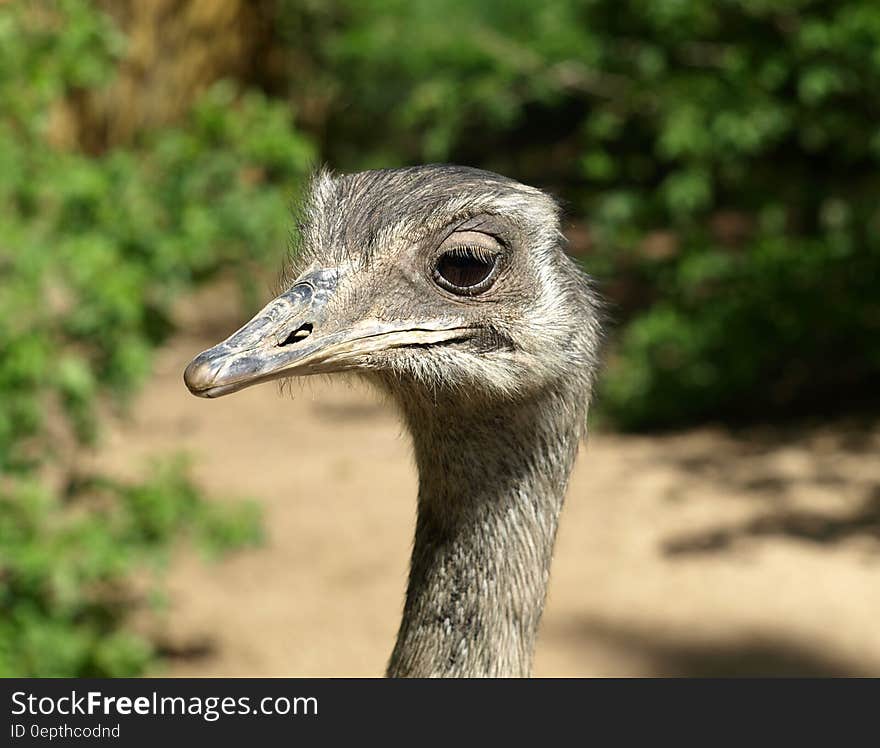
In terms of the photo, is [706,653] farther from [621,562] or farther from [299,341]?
[299,341]

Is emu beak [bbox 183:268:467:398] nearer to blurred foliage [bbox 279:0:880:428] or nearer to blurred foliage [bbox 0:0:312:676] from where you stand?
blurred foliage [bbox 0:0:312:676]

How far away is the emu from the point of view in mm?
2451

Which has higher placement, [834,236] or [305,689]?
[834,236]

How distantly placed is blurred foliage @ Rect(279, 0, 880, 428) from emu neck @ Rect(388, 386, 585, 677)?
4.40m

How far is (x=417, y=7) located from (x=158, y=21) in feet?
7.06

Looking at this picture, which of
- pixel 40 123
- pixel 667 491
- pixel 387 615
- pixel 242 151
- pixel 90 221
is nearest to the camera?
pixel 40 123

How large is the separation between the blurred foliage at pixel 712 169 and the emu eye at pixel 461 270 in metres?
4.43

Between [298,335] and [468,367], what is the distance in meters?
0.34

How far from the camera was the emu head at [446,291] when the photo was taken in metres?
2.43

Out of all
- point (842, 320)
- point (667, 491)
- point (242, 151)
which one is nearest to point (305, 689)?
point (242, 151)

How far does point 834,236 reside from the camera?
7410 millimetres

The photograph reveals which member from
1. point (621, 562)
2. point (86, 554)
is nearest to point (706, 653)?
point (621, 562)

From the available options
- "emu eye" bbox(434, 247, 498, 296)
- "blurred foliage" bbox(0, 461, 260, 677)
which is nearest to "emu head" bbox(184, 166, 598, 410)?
"emu eye" bbox(434, 247, 498, 296)

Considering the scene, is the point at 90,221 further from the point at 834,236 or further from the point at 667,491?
the point at 834,236
